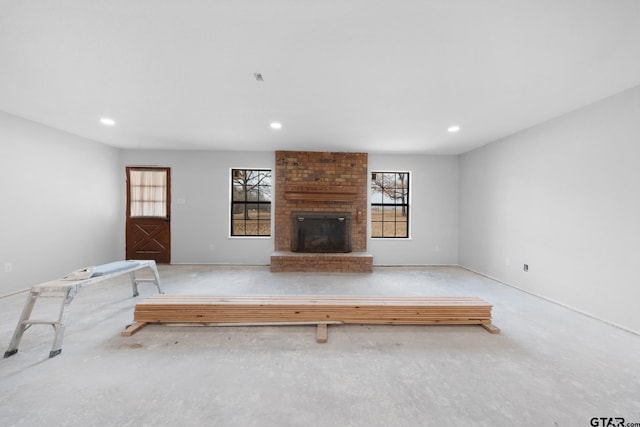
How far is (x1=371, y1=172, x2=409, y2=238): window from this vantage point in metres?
5.54

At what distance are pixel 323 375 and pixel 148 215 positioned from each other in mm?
5332

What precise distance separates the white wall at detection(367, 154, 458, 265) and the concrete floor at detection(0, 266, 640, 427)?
2637 mm

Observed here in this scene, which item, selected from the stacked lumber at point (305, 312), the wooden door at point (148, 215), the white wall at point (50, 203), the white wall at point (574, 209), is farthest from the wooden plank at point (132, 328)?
the white wall at point (574, 209)

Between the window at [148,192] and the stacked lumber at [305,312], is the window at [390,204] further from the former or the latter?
the window at [148,192]

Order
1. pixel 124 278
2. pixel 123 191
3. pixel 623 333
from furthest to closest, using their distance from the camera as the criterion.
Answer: pixel 123 191 < pixel 124 278 < pixel 623 333

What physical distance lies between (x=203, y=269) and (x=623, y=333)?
5931 mm

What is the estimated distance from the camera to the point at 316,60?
6.72 ft

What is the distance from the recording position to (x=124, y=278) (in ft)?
13.7

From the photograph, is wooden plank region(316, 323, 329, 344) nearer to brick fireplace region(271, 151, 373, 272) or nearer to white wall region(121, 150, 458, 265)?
brick fireplace region(271, 151, 373, 272)

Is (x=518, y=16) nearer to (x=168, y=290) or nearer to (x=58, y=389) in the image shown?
(x=58, y=389)

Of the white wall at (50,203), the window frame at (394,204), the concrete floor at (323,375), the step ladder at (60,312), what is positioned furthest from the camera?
the window frame at (394,204)

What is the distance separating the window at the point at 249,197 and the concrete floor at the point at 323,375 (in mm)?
3021

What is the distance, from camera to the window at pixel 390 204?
18.2 ft

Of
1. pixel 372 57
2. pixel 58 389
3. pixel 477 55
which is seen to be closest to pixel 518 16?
pixel 477 55
